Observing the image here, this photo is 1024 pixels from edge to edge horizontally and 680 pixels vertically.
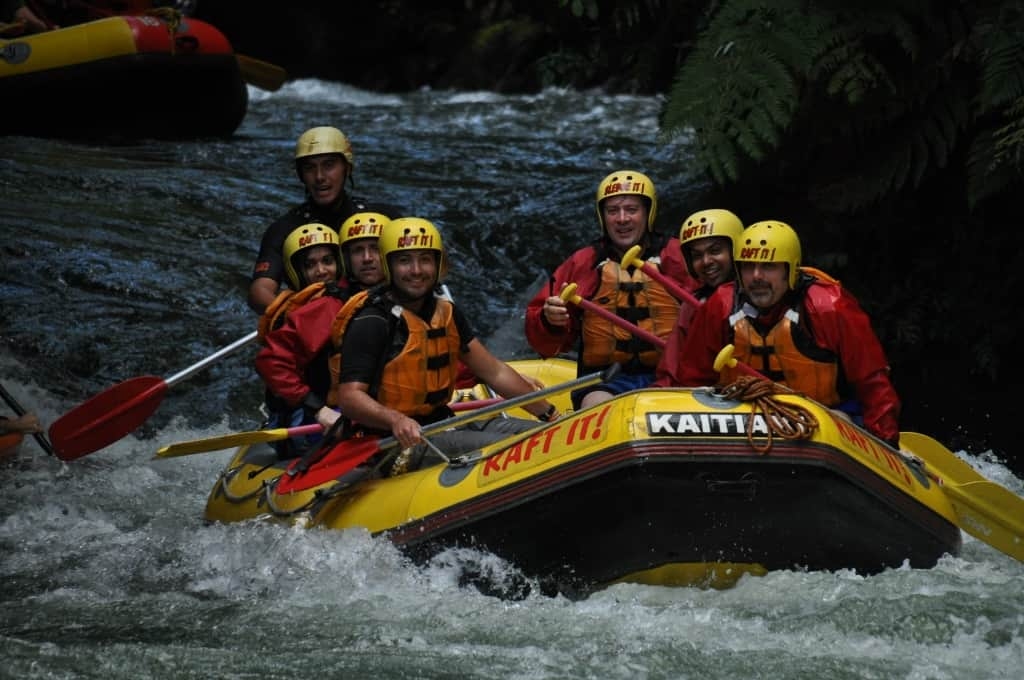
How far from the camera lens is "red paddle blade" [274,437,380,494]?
5.30 meters

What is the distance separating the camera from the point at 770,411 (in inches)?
184

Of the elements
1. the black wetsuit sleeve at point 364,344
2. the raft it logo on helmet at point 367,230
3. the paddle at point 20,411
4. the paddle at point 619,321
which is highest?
the raft it logo on helmet at point 367,230

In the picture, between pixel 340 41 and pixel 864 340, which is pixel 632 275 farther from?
pixel 340 41

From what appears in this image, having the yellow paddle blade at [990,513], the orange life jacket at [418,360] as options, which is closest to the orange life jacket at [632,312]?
the orange life jacket at [418,360]

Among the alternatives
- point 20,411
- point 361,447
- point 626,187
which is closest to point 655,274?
point 626,187

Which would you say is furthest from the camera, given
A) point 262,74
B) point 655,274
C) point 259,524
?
point 262,74

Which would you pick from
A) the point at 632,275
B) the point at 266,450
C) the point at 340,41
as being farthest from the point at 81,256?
the point at 340,41

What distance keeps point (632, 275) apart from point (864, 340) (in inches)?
51.0

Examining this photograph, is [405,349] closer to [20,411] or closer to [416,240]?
[416,240]

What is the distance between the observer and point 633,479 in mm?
4586

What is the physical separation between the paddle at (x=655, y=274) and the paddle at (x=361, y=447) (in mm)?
438

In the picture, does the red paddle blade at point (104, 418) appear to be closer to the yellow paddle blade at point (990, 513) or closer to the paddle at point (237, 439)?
the paddle at point (237, 439)

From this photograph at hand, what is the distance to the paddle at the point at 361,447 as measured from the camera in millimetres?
5258

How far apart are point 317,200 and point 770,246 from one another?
255cm
